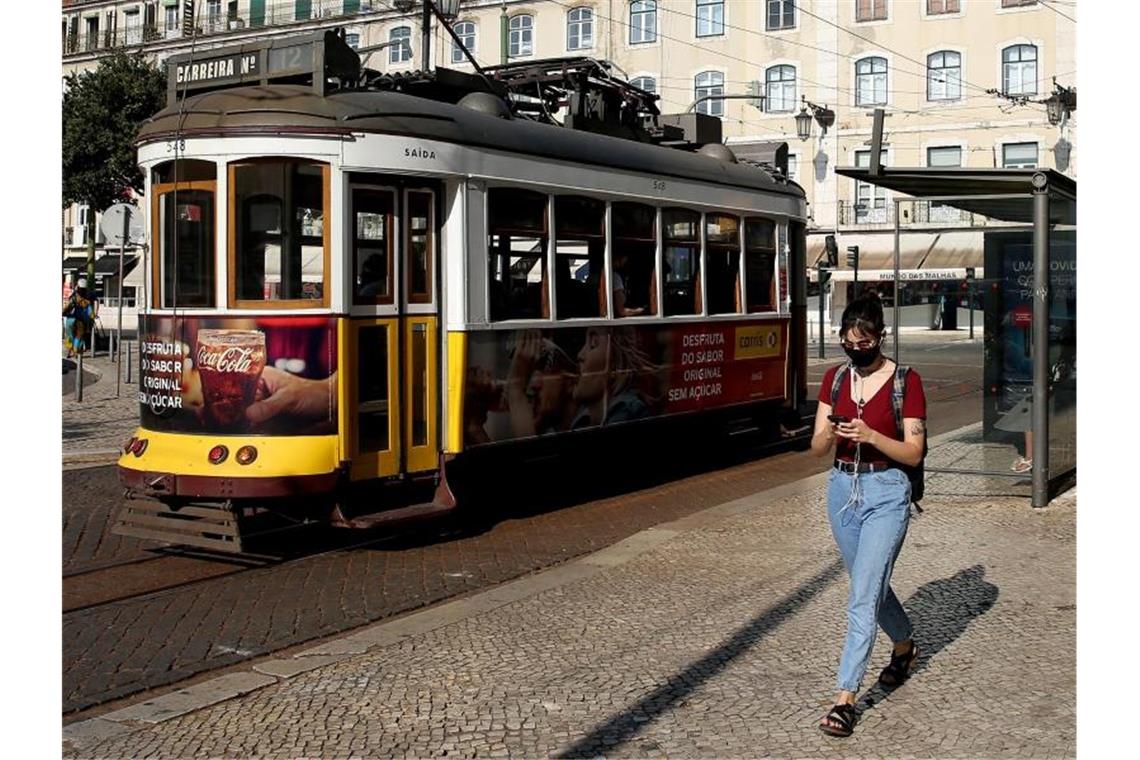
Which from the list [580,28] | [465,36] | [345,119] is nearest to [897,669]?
[345,119]

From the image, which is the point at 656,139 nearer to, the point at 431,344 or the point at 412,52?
the point at 431,344

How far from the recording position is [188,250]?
9.60 m

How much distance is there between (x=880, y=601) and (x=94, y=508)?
7851mm

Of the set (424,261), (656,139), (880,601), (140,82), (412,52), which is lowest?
(880,601)

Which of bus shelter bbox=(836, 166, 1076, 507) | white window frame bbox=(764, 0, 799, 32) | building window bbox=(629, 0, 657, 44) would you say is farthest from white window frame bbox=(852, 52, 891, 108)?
bus shelter bbox=(836, 166, 1076, 507)

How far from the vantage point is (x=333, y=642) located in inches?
291

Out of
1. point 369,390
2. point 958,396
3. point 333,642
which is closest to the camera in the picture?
point 333,642

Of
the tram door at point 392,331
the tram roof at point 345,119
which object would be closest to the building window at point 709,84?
the tram roof at point 345,119

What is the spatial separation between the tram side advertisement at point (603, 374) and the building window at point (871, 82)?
3713cm

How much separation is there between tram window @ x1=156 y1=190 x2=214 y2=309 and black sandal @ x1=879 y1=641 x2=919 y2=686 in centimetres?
528

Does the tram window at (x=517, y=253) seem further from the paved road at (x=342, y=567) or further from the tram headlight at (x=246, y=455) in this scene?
the tram headlight at (x=246, y=455)

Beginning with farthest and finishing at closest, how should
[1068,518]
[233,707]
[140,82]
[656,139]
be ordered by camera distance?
[140,82]
[656,139]
[1068,518]
[233,707]

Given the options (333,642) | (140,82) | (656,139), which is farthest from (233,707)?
(140,82)

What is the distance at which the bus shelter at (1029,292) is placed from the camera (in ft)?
36.0
